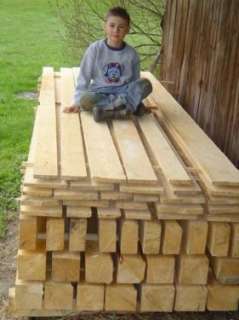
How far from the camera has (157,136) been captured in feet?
15.7

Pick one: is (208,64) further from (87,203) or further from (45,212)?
(45,212)

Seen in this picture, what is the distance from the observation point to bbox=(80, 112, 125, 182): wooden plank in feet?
12.4

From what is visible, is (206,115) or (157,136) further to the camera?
(206,115)

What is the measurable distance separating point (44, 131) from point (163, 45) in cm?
403

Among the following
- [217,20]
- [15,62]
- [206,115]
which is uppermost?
[217,20]

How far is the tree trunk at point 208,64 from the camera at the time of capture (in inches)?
210

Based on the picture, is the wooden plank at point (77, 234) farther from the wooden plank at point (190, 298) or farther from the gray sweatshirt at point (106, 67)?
the gray sweatshirt at point (106, 67)

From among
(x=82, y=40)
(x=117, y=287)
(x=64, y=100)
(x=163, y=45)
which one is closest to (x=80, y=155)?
(x=117, y=287)

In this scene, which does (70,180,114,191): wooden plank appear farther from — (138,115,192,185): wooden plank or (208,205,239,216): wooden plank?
(208,205,239,216): wooden plank

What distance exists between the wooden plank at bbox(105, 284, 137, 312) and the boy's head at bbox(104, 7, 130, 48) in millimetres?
2452

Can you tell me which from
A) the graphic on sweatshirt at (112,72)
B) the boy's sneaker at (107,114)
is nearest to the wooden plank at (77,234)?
the boy's sneaker at (107,114)

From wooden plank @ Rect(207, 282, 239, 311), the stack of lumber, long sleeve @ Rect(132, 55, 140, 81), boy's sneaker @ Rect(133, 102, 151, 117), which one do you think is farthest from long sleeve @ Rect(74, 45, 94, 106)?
wooden plank @ Rect(207, 282, 239, 311)

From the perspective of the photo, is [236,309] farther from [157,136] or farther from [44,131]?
[44,131]

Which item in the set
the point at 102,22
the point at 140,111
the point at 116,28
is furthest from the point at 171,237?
the point at 102,22
